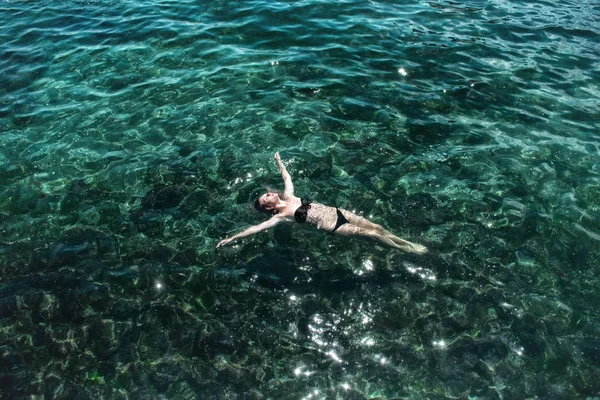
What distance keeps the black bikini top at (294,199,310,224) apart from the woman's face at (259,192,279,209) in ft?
2.06

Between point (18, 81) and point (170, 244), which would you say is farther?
point (18, 81)

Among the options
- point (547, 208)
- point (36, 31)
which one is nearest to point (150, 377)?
point (547, 208)

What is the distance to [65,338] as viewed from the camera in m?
8.77

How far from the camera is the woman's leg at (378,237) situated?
33.0 feet

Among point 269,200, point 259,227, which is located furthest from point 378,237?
point 259,227

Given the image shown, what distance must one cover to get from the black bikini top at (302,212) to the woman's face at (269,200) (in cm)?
63

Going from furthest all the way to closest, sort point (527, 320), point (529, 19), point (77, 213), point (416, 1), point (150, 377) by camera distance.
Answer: point (416, 1) < point (529, 19) < point (77, 213) < point (527, 320) < point (150, 377)

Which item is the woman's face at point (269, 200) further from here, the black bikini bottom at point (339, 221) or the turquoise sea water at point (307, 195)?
the black bikini bottom at point (339, 221)

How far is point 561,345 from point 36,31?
26.8 m

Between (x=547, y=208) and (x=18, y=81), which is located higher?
(x=18, y=81)

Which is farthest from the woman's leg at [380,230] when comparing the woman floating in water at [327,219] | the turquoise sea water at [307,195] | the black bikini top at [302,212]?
the black bikini top at [302,212]

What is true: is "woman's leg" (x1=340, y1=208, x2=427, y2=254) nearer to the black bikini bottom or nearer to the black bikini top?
the black bikini bottom

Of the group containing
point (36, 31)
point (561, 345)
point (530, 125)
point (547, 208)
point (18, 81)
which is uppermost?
point (36, 31)

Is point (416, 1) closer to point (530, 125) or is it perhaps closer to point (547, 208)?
point (530, 125)
